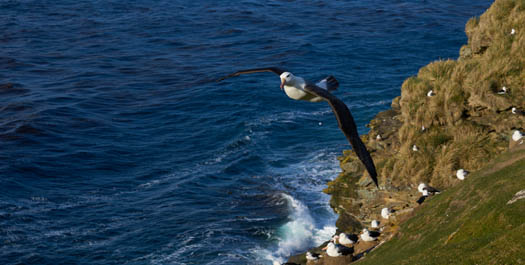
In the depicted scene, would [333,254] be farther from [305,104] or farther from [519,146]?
[305,104]

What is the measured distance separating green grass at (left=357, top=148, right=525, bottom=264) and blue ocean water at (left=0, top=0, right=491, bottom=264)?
29.8 ft

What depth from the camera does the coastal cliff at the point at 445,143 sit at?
17.5 m

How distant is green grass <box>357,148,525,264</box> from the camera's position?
429 inches

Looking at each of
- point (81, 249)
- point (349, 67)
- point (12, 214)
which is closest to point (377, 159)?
point (81, 249)

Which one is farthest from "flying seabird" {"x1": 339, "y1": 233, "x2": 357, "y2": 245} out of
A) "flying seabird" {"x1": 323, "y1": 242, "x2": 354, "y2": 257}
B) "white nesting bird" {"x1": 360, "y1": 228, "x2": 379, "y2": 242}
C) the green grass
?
the green grass

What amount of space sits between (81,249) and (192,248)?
15.8 ft

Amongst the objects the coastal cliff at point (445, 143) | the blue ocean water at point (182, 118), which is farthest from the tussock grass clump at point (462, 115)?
the blue ocean water at point (182, 118)

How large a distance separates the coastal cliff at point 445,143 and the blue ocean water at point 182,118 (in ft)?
12.1

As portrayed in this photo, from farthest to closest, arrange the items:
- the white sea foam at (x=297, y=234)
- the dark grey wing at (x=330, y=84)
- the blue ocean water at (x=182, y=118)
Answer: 1. the blue ocean water at (x=182, y=118)
2. the white sea foam at (x=297, y=234)
3. the dark grey wing at (x=330, y=84)

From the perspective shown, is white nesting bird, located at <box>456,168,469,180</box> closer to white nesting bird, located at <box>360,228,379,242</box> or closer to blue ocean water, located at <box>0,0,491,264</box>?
white nesting bird, located at <box>360,228,379,242</box>

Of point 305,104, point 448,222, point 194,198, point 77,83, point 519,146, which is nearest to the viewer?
point 448,222

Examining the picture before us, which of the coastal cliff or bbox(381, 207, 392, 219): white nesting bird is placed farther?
bbox(381, 207, 392, 219): white nesting bird

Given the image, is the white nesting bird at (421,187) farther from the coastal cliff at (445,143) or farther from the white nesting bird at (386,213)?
the white nesting bird at (386,213)

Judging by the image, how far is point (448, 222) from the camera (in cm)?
1561
